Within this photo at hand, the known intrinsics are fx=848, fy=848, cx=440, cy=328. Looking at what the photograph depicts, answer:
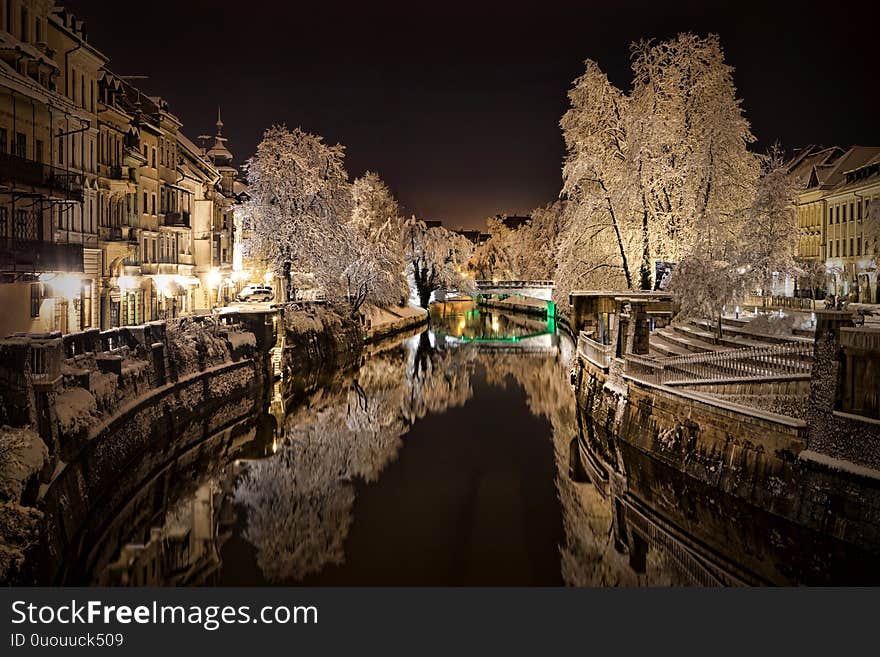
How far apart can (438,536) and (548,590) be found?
4.20 meters

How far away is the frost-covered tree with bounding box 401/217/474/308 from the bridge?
5044mm

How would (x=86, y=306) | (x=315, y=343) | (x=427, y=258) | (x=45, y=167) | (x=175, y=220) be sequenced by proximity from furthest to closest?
1. (x=427, y=258)
2. (x=315, y=343)
3. (x=175, y=220)
4. (x=86, y=306)
5. (x=45, y=167)

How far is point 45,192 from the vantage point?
26.0 m

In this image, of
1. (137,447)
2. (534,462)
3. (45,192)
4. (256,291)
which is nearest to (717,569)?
(534,462)

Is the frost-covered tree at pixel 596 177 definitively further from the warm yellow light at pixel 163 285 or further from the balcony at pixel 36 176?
the balcony at pixel 36 176

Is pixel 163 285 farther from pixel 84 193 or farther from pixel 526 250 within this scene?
pixel 526 250

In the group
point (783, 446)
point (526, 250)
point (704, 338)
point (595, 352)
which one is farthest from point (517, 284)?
point (783, 446)

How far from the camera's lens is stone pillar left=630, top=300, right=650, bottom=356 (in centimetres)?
2486

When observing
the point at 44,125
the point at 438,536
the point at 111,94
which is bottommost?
the point at 438,536

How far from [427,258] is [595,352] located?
158 ft

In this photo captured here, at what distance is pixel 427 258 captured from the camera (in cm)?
7656

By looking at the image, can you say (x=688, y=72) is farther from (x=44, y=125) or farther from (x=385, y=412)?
(x=44, y=125)

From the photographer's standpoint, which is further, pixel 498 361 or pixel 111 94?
pixel 498 361

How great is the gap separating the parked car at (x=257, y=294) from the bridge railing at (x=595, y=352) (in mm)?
24786
